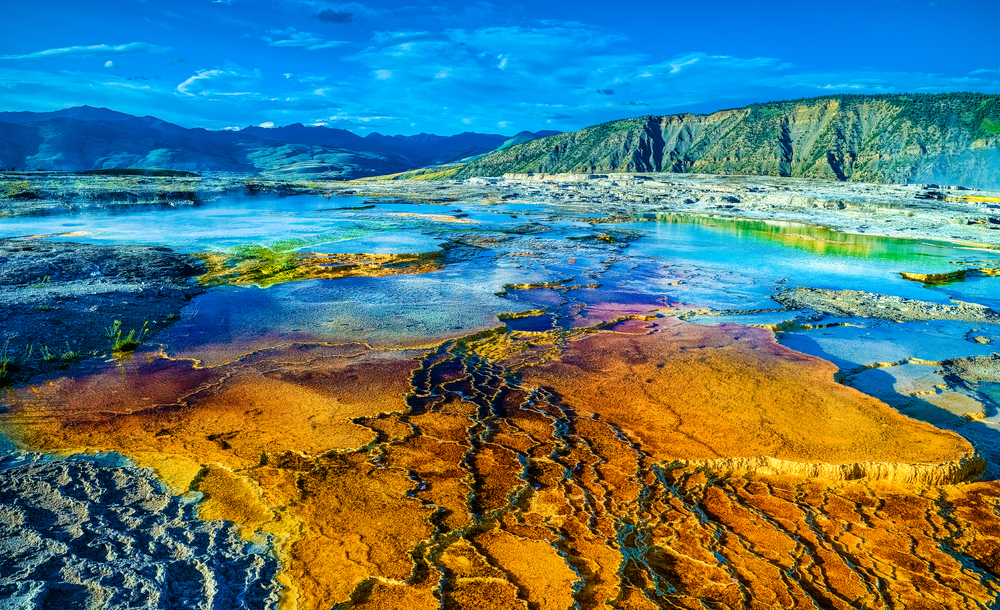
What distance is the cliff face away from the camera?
60.5 meters

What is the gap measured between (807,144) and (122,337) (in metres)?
87.3

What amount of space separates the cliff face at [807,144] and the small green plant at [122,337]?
244 feet

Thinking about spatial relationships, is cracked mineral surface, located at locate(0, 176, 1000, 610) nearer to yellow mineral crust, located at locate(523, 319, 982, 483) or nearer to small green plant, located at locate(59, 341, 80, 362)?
yellow mineral crust, located at locate(523, 319, 982, 483)

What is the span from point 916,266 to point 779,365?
448 inches

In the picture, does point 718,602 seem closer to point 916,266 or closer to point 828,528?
point 828,528

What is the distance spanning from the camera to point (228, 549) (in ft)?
11.5

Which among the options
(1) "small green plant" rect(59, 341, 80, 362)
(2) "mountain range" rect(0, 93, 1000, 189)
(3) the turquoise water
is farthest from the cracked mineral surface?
(2) "mountain range" rect(0, 93, 1000, 189)

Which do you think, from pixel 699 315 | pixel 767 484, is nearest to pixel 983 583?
pixel 767 484

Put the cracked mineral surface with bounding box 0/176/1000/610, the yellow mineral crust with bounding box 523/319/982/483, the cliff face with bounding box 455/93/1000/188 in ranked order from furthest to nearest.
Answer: the cliff face with bounding box 455/93/1000/188, the yellow mineral crust with bounding box 523/319/982/483, the cracked mineral surface with bounding box 0/176/1000/610

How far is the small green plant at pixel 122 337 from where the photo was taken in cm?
724

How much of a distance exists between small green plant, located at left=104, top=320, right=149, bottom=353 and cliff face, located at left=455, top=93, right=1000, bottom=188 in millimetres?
74516

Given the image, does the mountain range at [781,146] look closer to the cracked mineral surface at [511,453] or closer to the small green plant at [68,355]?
the cracked mineral surface at [511,453]

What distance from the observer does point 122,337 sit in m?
7.64

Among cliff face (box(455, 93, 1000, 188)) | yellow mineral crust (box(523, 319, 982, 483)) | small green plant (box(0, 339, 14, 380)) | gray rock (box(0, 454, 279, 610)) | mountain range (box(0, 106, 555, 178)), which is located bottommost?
yellow mineral crust (box(523, 319, 982, 483))
